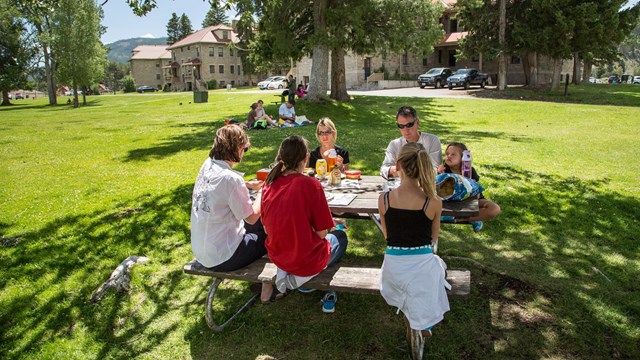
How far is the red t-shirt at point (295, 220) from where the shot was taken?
3.39m

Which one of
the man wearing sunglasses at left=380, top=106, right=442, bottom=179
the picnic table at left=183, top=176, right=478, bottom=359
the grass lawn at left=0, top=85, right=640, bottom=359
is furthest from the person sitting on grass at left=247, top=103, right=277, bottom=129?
the picnic table at left=183, top=176, right=478, bottom=359

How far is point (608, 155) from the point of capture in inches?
438

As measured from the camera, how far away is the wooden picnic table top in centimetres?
381

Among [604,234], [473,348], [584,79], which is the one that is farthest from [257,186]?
[584,79]

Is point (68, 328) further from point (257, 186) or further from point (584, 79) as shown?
point (584, 79)

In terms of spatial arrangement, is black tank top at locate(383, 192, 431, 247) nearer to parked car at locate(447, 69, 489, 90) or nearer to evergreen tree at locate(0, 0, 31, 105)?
parked car at locate(447, 69, 489, 90)

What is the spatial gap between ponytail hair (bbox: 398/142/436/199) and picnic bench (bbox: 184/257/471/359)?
2.96 ft

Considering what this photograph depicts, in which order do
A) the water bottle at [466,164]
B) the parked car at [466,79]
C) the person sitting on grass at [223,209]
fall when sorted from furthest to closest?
the parked car at [466,79] → the water bottle at [466,164] → the person sitting on grass at [223,209]

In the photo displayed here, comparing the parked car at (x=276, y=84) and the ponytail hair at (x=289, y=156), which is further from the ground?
the parked car at (x=276, y=84)

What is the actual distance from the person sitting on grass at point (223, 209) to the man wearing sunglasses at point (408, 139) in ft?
6.49

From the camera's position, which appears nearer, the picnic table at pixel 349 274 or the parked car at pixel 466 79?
the picnic table at pixel 349 274

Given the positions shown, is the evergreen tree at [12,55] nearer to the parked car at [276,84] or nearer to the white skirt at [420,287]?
the parked car at [276,84]

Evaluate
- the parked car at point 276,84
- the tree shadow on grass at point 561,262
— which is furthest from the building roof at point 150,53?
the tree shadow on grass at point 561,262

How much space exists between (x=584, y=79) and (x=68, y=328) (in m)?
57.9
